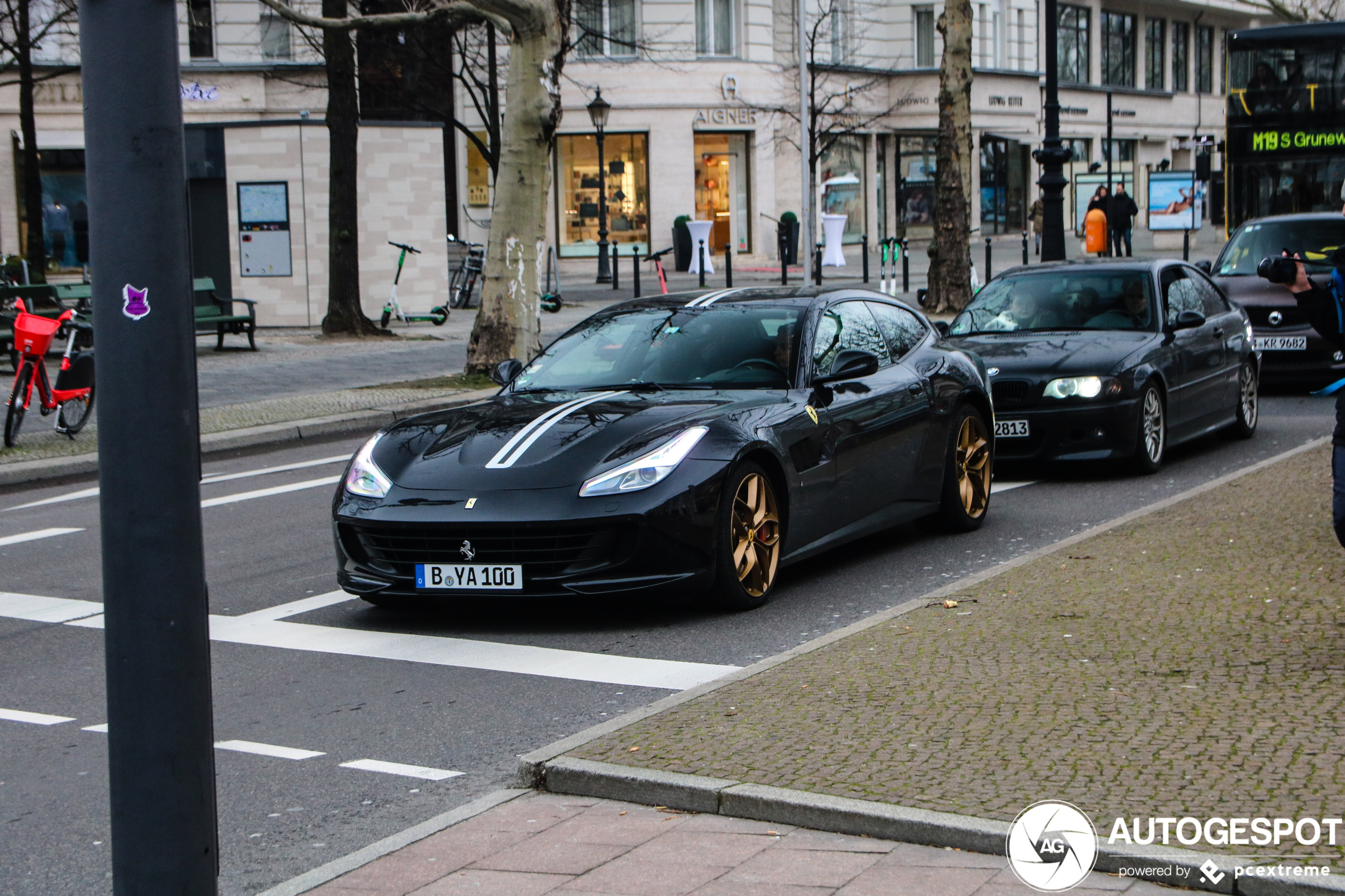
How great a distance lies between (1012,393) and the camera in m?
11.7

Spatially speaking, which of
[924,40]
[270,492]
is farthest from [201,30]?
[270,492]

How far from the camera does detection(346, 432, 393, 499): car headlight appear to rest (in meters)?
7.46

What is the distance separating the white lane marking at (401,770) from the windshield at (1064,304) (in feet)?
27.2

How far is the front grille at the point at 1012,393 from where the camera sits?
11688 mm

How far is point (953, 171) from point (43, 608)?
821 inches

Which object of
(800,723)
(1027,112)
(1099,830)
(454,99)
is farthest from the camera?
(1027,112)

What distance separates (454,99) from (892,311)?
42.0m

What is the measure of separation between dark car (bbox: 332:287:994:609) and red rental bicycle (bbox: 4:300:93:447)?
21.7 ft

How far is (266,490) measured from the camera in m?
12.2

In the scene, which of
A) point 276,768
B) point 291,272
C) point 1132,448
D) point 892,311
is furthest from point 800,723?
point 291,272

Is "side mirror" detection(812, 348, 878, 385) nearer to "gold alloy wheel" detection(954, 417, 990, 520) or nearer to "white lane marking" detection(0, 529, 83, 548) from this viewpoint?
"gold alloy wheel" detection(954, 417, 990, 520)

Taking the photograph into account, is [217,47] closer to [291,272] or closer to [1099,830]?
[291,272]

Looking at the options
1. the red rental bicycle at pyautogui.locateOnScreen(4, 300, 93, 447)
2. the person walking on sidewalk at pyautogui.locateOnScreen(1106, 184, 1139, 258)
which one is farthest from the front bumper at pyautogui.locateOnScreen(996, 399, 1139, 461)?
the person walking on sidewalk at pyautogui.locateOnScreen(1106, 184, 1139, 258)

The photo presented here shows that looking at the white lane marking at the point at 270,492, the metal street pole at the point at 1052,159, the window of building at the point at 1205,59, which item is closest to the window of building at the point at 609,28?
the metal street pole at the point at 1052,159
